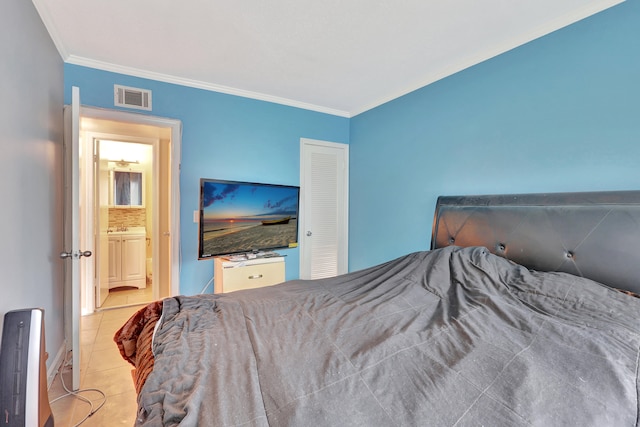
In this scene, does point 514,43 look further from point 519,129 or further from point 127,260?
point 127,260

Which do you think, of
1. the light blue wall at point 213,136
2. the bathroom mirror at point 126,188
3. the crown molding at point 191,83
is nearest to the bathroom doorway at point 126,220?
the bathroom mirror at point 126,188

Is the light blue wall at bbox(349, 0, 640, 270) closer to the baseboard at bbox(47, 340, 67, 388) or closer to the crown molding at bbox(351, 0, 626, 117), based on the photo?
the crown molding at bbox(351, 0, 626, 117)

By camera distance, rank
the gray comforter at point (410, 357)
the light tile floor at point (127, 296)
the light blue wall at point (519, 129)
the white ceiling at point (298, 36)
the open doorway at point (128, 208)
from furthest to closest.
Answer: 1. the light tile floor at point (127, 296)
2. the open doorway at point (128, 208)
3. the white ceiling at point (298, 36)
4. the light blue wall at point (519, 129)
5. the gray comforter at point (410, 357)

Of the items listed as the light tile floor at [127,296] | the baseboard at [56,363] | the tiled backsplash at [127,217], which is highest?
the tiled backsplash at [127,217]

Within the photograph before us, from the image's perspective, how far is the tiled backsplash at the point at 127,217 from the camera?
4.67 m

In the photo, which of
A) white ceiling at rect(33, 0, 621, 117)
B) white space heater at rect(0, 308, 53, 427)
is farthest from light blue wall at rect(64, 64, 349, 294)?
white space heater at rect(0, 308, 53, 427)

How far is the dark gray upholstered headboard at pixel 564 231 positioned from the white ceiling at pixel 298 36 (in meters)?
1.17

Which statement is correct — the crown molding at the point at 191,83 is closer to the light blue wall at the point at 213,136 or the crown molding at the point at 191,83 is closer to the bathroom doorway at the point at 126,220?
the light blue wall at the point at 213,136

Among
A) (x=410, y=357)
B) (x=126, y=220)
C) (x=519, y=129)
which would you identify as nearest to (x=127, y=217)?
(x=126, y=220)

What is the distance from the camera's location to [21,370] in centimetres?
117

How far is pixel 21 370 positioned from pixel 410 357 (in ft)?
5.09

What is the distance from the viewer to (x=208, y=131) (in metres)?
3.06

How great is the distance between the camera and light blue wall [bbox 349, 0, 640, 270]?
1.67m

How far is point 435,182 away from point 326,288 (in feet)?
5.09
